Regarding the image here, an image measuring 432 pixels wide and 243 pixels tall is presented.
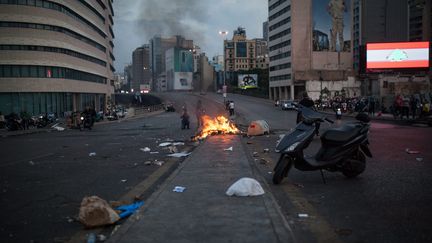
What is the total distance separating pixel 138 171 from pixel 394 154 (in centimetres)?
688

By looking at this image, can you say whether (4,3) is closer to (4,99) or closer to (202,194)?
(4,99)

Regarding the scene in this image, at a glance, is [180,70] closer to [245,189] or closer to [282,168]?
[282,168]

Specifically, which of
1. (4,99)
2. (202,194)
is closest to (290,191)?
(202,194)

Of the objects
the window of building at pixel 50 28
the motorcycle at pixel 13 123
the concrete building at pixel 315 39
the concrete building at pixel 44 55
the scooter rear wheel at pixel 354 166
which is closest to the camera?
the scooter rear wheel at pixel 354 166

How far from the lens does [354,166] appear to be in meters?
7.71

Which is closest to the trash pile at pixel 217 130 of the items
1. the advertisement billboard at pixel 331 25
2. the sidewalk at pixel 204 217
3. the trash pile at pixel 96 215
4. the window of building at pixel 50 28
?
the sidewalk at pixel 204 217

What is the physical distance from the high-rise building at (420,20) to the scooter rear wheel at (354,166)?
138 meters

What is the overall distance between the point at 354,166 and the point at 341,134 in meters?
0.71

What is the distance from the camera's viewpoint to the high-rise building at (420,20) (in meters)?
129

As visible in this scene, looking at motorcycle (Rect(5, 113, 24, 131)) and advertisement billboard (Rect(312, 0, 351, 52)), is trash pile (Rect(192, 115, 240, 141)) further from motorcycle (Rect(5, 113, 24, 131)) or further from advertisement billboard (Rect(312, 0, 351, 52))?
advertisement billboard (Rect(312, 0, 351, 52))

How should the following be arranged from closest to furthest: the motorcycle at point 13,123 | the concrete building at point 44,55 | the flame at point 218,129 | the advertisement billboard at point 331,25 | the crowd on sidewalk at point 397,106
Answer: the flame at point 218,129 → the crowd on sidewalk at point 397,106 → the motorcycle at point 13,123 → the concrete building at point 44,55 → the advertisement billboard at point 331,25

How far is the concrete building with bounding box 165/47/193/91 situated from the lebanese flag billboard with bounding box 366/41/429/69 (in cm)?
13781

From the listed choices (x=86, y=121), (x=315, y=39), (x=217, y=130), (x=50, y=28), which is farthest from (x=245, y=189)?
(x=315, y=39)

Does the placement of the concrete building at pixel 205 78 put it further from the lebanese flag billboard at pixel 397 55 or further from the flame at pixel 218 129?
the flame at pixel 218 129
